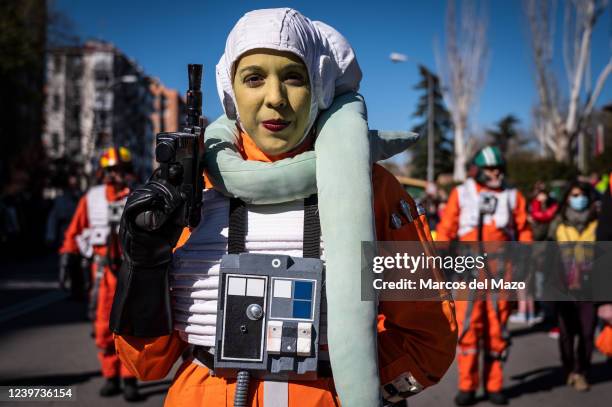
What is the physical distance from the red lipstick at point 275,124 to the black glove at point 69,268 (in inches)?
197

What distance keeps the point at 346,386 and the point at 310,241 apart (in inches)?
15.0

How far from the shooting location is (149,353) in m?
1.75

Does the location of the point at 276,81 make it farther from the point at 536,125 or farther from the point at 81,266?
the point at 536,125

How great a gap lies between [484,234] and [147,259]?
4.55 m

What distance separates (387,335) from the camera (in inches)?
69.8

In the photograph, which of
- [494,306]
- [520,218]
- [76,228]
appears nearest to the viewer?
[494,306]

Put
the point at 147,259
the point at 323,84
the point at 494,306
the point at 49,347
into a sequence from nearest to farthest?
the point at 147,259 < the point at 323,84 < the point at 494,306 < the point at 49,347

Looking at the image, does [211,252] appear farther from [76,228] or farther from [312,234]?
[76,228]

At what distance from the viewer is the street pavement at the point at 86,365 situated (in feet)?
18.9

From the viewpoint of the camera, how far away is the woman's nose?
1.73 meters

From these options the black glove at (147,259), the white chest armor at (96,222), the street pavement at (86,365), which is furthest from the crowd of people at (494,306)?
the black glove at (147,259)

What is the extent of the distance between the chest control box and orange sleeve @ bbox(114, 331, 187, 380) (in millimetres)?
175

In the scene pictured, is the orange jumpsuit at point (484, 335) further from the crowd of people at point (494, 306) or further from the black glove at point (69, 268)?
the black glove at point (69, 268)

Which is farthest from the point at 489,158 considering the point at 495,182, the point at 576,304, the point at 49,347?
the point at 49,347
